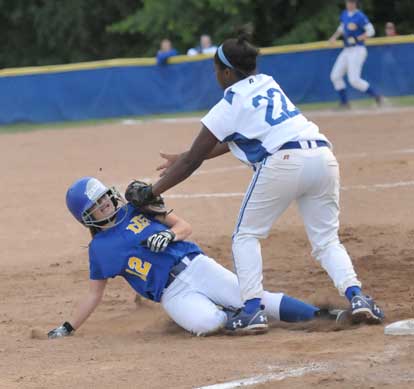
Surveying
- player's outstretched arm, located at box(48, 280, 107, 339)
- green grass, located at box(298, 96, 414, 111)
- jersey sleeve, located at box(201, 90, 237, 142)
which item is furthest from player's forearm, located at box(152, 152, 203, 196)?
green grass, located at box(298, 96, 414, 111)

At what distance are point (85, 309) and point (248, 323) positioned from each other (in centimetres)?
108

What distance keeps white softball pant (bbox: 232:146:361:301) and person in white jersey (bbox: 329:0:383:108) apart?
1192 centimetres

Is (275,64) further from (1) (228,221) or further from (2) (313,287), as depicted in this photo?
(2) (313,287)

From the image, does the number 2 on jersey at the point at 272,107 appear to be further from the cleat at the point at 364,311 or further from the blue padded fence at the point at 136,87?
the blue padded fence at the point at 136,87

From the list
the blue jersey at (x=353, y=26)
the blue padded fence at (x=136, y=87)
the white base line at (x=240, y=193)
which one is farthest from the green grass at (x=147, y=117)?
the white base line at (x=240, y=193)

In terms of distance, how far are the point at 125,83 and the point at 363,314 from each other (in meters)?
14.8

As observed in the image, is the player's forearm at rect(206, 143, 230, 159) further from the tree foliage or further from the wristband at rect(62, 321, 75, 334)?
the tree foliage

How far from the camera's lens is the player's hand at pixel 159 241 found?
5977 mm

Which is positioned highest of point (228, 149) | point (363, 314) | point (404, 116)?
point (228, 149)

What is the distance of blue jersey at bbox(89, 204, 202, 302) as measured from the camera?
618cm

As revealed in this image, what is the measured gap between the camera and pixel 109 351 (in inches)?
225

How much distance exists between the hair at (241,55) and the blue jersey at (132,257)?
1.16 m

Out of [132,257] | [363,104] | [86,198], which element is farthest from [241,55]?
[363,104]

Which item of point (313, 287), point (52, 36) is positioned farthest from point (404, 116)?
point (52, 36)
